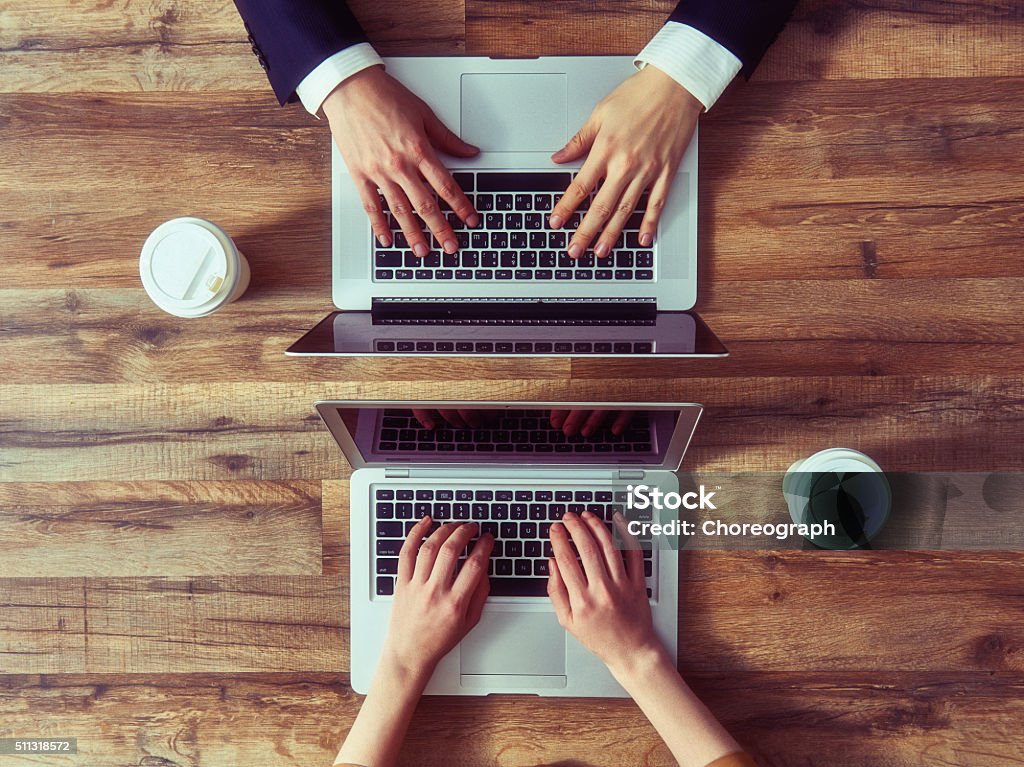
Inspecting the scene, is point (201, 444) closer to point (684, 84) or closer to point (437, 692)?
point (437, 692)

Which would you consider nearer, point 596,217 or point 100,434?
point 596,217

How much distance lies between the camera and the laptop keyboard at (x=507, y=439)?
0.87m

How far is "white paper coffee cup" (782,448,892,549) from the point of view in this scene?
913 millimetres

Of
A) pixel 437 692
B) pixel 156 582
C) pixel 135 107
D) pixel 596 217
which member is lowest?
pixel 437 692

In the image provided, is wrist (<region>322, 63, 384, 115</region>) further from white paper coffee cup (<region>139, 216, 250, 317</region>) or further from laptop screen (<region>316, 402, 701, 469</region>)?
laptop screen (<region>316, 402, 701, 469</region>)

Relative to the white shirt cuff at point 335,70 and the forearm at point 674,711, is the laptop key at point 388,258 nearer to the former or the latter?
the white shirt cuff at point 335,70

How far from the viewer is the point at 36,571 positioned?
3.32 feet

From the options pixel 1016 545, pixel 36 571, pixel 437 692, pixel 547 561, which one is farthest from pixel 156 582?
pixel 1016 545

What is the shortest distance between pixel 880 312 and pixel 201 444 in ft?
3.13

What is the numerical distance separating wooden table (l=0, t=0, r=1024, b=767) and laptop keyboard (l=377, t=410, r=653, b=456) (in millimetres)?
105

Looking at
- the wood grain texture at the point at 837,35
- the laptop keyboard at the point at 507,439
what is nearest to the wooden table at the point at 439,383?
the wood grain texture at the point at 837,35

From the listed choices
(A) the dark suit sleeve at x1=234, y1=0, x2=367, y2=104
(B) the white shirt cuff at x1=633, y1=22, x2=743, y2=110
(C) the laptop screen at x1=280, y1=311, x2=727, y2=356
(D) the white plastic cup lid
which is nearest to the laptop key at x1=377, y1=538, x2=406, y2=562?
(C) the laptop screen at x1=280, y1=311, x2=727, y2=356

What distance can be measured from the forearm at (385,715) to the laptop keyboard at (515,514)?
0.53 feet

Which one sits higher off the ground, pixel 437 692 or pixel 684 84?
pixel 684 84
